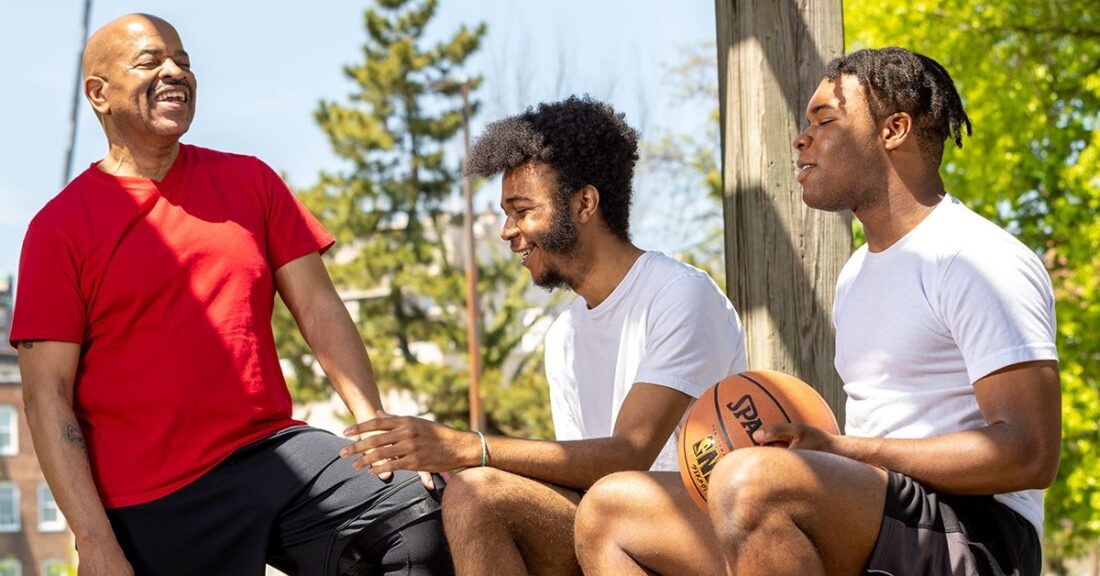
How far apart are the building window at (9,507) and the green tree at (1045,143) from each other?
4204cm

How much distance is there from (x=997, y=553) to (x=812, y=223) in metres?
1.80

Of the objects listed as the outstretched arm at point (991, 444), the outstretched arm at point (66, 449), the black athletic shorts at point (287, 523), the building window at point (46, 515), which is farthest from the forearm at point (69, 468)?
the building window at point (46, 515)

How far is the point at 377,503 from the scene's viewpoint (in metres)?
3.49

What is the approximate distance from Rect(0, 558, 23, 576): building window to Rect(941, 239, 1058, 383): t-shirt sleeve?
4733cm

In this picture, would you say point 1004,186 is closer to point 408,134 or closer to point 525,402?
point 525,402

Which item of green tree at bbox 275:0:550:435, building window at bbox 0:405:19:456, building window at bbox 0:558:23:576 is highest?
green tree at bbox 275:0:550:435

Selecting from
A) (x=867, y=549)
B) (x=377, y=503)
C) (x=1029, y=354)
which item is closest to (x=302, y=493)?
(x=377, y=503)

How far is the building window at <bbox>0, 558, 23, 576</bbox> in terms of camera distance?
46900 mm

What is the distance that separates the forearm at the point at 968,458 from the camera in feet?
9.07

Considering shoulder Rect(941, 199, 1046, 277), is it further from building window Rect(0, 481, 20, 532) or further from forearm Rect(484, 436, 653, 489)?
building window Rect(0, 481, 20, 532)

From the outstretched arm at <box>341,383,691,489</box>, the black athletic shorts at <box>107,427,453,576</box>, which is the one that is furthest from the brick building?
the outstretched arm at <box>341,383,691,489</box>

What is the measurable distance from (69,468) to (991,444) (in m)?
2.18

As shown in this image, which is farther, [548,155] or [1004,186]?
[1004,186]

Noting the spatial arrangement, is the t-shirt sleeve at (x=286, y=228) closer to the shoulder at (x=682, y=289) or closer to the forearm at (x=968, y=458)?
the shoulder at (x=682, y=289)
